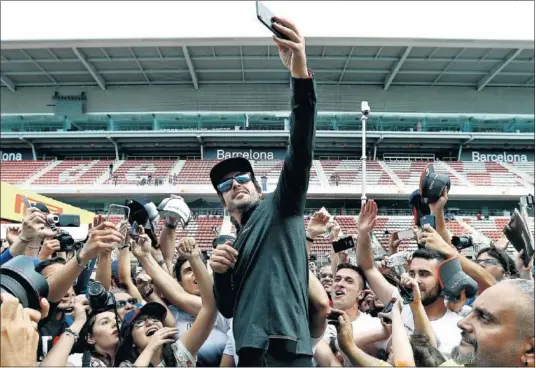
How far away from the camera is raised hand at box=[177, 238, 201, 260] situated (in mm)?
2334

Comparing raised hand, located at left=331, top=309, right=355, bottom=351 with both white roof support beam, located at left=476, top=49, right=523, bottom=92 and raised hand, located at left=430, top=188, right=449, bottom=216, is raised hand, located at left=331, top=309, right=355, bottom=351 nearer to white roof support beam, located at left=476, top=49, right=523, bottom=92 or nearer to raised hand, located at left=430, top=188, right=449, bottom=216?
raised hand, located at left=430, top=188, right=449, bottom=216

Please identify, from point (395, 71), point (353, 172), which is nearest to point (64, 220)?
point (353, 172)

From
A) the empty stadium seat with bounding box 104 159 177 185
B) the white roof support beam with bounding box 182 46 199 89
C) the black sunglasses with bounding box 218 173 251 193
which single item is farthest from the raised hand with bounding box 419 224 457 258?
the white roof support beam with bounding box 182 46 199 89

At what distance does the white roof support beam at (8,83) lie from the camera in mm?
26419

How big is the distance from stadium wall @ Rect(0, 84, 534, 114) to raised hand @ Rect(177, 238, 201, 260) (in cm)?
2405

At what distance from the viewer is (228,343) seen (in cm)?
274

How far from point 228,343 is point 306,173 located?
128 centimetres

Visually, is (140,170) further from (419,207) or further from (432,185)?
(432,185)

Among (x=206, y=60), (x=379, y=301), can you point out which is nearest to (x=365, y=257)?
(x=379, y=301)

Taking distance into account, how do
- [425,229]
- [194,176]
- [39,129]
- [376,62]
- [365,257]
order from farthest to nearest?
[39,129]
[376,62]
[194,176]
[365,257]
[425,229]

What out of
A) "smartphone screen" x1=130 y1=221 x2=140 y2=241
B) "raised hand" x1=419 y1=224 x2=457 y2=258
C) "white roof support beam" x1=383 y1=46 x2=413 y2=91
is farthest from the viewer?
"white roof support beam" x1=383 y1=46 x2=413 y2=91

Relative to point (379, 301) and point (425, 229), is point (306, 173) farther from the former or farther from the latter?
point (379, 301)

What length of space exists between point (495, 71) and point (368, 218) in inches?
1033

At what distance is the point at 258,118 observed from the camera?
25.6 m
